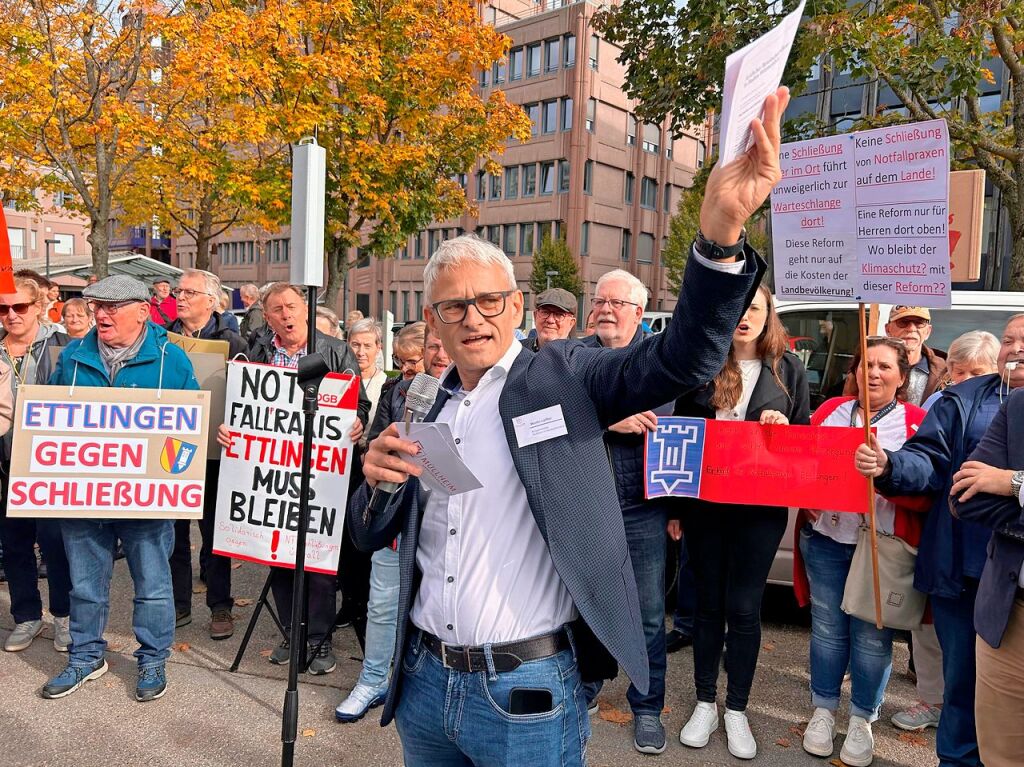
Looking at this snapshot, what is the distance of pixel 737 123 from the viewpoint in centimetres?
145

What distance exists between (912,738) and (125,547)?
4157mm

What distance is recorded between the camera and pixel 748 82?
1.46 metres

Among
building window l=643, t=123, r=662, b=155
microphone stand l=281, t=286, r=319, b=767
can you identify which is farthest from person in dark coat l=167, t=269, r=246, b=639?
building window l=643, t=123, r=662, b=155

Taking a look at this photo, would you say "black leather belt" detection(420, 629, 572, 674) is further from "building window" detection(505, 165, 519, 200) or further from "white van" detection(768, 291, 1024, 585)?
"building window" detection(505, 165, 519, 200)

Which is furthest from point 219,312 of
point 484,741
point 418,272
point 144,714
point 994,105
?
point 418,272

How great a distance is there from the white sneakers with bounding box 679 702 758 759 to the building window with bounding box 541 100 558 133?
41.6 metres

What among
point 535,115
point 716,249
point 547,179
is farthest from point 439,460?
point 535,115

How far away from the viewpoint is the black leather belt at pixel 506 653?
6.03 feet

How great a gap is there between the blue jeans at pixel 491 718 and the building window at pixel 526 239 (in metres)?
41.4

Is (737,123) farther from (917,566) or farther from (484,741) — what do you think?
(917,566)

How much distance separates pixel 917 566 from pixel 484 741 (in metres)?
2.38

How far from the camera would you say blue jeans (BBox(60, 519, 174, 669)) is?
416 centimetres

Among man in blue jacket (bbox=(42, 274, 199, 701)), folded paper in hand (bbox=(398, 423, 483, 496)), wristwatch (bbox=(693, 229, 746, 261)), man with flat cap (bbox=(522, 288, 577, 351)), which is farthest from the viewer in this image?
man with flat cap (bbox=(522, 288, 577, 351))

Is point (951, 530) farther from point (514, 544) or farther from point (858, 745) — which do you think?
point (514, 544)
